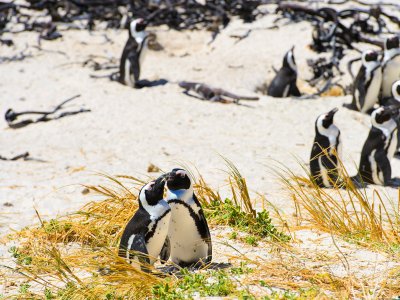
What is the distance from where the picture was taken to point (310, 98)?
8.70m

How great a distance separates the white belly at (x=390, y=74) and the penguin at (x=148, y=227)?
5681mm

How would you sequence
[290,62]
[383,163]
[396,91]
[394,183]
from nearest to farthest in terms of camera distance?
[383,163]
[394,183]
[396,91]
[290,62]

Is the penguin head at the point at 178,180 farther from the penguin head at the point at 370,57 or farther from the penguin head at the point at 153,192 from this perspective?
the penguin head at the point at 370,57

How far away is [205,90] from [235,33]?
127 inches

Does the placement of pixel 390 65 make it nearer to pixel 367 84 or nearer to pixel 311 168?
pixel 367 84

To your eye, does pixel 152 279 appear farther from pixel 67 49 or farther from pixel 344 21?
pixel 344 21

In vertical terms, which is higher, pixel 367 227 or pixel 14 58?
pixel 367 227

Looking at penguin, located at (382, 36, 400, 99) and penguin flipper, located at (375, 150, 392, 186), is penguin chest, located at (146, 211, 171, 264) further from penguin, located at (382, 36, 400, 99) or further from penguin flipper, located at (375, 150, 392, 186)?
penguin, located at (382, 36, 400, 99)

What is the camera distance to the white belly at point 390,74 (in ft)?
26.9

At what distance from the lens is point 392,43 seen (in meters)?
8.32

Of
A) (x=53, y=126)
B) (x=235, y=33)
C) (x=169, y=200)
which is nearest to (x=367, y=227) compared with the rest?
(x=169, y=200)

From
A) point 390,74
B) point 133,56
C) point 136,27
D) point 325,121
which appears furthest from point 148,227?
point 136,27

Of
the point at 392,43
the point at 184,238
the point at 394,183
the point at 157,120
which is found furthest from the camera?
the point at 392,43

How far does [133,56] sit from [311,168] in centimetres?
387
